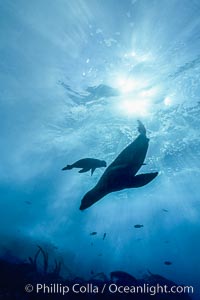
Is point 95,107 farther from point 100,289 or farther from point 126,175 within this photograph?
point 126,175

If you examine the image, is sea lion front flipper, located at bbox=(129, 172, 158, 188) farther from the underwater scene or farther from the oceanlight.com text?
the oceanlight.com text

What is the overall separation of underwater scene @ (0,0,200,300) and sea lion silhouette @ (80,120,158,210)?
0.02 m

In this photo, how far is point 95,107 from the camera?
15641 mm

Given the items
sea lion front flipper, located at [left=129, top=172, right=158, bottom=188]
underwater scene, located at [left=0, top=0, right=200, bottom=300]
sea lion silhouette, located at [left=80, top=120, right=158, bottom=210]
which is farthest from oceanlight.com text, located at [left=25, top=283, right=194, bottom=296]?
sea lion front flipper, located at [left=129, top=172, right=158, bottom=188]

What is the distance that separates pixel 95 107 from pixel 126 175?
12101mm

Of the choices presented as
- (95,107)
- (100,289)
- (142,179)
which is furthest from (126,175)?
(95,107)

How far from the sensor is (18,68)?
41.4 ft

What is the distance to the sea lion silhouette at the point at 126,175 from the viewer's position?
402cm

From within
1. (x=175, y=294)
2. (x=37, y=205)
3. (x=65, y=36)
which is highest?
(x=37, y=205)

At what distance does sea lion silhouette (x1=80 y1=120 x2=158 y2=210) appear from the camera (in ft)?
13.2

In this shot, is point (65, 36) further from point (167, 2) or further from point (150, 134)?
point (150, 134)

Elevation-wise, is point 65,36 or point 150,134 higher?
point 150,134

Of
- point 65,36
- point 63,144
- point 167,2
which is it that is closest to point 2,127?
point 63,144

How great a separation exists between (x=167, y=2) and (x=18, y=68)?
8101 mm
